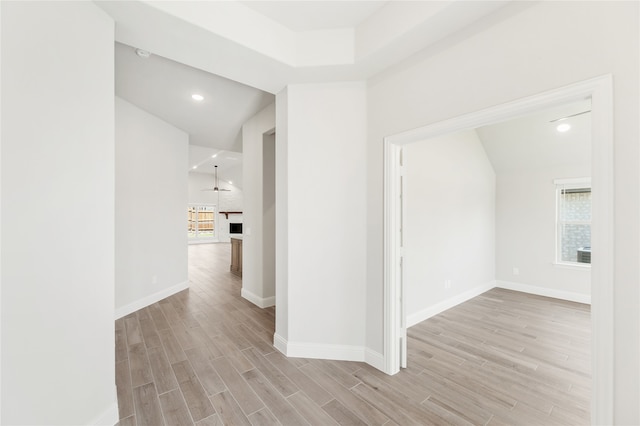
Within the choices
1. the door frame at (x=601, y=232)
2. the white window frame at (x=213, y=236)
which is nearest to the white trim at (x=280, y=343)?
the door frame at (x=601, y=232)

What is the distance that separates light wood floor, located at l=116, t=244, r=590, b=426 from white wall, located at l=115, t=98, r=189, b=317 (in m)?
0.65

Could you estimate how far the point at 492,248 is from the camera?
5168 millimetres

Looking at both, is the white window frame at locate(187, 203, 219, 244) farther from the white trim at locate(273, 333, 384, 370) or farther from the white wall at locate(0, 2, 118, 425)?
the white wall at locate(0, 2, 118, 425)

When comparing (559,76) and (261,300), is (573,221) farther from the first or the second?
(261,300)

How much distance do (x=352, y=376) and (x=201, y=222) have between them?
13.0 metres

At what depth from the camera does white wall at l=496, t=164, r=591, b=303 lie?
4484mm

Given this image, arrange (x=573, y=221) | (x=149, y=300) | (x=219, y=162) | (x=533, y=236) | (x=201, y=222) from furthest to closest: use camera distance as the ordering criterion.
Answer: (x=201, y=222) → (x=219, y=162) → (x=533, y=236) → (x=573, y=221) → (x=149, y=300)

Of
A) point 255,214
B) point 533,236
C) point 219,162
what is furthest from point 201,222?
point 533,236

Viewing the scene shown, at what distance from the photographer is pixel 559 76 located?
56.4 inches

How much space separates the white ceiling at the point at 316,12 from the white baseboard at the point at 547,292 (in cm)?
535

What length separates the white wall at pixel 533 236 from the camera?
4.48 metres

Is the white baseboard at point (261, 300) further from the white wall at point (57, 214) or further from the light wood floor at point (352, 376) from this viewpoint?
the white wall at point (57, 214)

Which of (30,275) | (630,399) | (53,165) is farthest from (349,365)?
(53,165)

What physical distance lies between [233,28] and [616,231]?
266 cm
